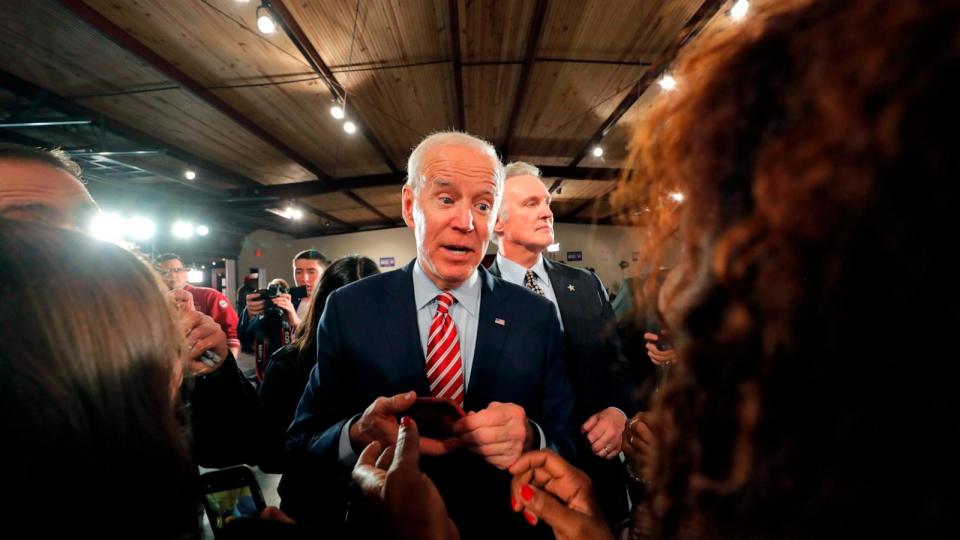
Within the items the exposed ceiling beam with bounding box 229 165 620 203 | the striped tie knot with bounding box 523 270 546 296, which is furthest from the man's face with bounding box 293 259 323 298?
the exposed ceiling beam with bounding box 229 165 620 203

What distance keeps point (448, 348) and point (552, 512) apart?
0.73 meters

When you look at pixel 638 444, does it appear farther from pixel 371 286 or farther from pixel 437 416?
pixel 371 286

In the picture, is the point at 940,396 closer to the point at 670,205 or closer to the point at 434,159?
the point at 670,205

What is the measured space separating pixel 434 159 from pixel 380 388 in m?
0.91

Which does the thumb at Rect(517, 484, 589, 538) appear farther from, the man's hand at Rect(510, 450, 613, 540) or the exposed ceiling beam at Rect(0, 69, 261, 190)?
the exposed ceiling beam at Rect(0, 69, 261, 190)

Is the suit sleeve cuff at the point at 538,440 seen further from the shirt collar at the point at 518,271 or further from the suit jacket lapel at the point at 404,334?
the shirt collar at the point at 518,271

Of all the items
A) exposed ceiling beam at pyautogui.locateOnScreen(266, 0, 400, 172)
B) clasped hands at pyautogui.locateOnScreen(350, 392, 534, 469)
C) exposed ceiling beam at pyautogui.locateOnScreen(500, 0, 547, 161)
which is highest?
exposed ceiling beam at pyautogui.locateOnScreen(500, 0, 547, 161)

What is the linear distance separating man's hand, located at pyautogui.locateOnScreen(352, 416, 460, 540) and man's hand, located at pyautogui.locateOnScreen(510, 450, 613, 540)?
8.2 inches

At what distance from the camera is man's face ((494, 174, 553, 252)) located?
8.40ft

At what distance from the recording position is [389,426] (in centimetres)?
121

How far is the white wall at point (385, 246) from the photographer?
49.0ft

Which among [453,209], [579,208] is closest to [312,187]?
[453,209]

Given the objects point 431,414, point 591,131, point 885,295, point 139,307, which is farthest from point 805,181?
point 591,131

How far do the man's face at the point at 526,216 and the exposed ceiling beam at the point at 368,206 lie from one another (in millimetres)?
7817
